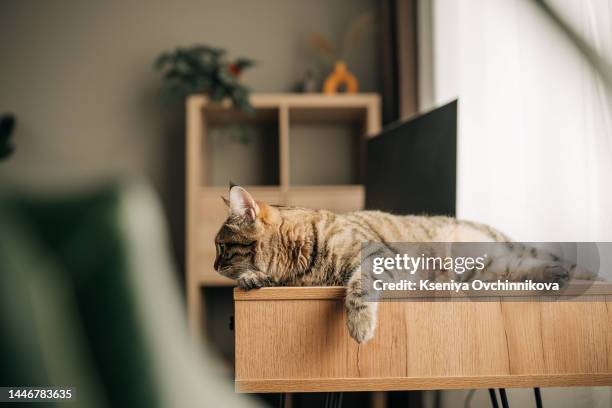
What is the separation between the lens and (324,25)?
2992mm

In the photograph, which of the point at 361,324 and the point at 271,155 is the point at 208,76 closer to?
the point at 271,155

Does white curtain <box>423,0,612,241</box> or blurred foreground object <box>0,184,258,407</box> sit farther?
white curtain <box>423,0,612,241</box>

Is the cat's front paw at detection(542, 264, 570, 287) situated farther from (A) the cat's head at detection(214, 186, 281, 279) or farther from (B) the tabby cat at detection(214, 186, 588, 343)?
(A) the cat's head at detection(214, 186, 281, 279)

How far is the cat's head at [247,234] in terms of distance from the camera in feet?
3.36

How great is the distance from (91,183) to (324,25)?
2.91m

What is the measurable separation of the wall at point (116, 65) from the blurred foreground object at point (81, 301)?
109 inches

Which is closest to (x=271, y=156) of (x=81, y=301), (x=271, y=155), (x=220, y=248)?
(x=271, y=155)

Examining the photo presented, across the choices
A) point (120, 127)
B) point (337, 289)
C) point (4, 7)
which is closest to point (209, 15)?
point (120, 127)

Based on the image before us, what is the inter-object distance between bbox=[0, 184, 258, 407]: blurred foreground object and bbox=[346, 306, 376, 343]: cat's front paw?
1.76 ft

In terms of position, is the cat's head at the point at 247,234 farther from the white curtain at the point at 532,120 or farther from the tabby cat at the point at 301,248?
the white curtain at the point at 532,120

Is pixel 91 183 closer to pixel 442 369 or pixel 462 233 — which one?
pixel 442 369

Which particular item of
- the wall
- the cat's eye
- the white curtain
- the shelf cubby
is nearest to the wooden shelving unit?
the shelf cubby

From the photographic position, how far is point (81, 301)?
0.83 feet

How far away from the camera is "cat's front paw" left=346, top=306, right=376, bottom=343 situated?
771 mm
